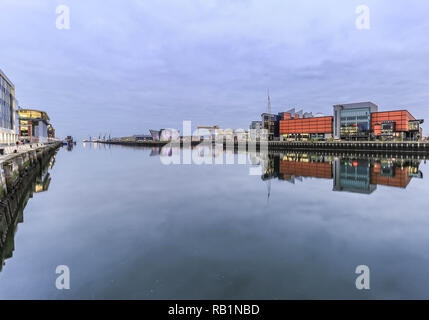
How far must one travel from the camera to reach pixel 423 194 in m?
17.4

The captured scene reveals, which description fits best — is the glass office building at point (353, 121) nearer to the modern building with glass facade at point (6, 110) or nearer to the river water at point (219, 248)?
the river water at point (219, 248)

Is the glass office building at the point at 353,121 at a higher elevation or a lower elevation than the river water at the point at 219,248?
higher

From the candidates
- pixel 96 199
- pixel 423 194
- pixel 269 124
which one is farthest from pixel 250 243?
pixel 269 124

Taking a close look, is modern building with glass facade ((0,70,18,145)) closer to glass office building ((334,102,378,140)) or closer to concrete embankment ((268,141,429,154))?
concrete embankment ((268,141,429,154))

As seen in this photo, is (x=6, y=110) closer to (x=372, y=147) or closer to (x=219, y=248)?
(x=219, y=248)

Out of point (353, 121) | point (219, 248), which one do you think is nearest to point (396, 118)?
point (353, 121)

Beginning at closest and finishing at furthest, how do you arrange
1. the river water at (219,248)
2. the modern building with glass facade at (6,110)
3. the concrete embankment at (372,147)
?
the river water at (219,248) < the modern building with glass facade at (6,110) < the concrete embankment at (372,147)

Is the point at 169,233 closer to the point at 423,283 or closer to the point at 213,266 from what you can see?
the point at 213,266

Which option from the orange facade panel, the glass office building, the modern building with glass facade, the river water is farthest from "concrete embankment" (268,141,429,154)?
the modern building with glass facade

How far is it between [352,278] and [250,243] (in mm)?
3380

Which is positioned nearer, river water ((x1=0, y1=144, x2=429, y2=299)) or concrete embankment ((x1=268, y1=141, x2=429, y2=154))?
river water ((x1=0, y1=144, x2=429, y2=299))

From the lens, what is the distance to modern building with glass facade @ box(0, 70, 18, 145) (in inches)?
2048

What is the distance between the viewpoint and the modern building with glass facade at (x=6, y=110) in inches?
2048

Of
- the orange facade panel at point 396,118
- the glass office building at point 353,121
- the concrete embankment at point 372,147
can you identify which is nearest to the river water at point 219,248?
the concrete embankment at point 372,147
